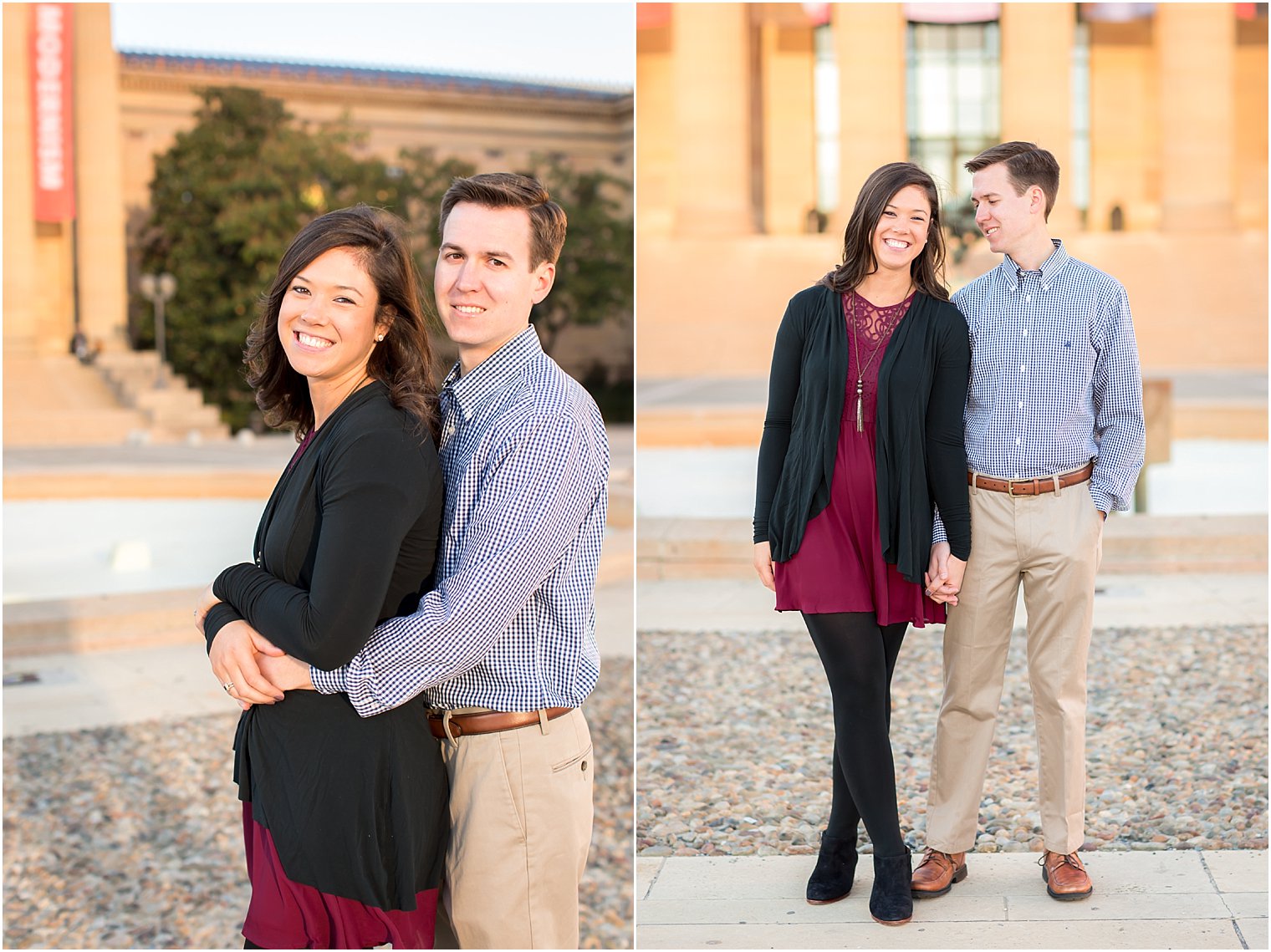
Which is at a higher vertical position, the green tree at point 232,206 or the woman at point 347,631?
the green tree at point 232,206

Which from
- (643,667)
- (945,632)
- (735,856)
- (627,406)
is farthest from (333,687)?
(627,406)

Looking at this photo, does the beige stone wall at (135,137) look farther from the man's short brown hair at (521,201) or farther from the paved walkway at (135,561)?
the man's short brown hair at (521,201)

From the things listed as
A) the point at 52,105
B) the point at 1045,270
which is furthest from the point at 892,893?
the point at 52,105

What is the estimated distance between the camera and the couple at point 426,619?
2100 mm

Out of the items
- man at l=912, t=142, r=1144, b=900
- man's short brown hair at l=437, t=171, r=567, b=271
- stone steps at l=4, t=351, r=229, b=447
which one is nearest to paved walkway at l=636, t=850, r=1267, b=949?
man at l=912, t=142, r=1144, b=900

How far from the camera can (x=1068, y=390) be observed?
3.37 meters

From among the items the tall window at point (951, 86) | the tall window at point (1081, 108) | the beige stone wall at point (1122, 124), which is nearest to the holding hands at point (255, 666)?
the beige stone wall at point (1122, 124)

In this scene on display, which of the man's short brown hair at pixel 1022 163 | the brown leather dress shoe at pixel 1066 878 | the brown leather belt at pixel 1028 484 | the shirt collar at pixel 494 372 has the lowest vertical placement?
the brown leather dress shoe at pixel 1066 878

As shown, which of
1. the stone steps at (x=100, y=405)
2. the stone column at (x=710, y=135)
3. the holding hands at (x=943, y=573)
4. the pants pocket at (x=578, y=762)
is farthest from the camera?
the stone column at (x=710, y=135)

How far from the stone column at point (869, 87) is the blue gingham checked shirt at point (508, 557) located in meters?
26.8

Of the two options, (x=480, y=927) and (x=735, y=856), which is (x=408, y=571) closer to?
(x=480, y=927)

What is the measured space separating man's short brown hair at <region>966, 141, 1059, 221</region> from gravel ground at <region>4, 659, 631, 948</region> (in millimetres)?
2609

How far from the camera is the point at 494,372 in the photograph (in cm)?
227

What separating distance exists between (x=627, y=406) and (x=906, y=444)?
108 feet
